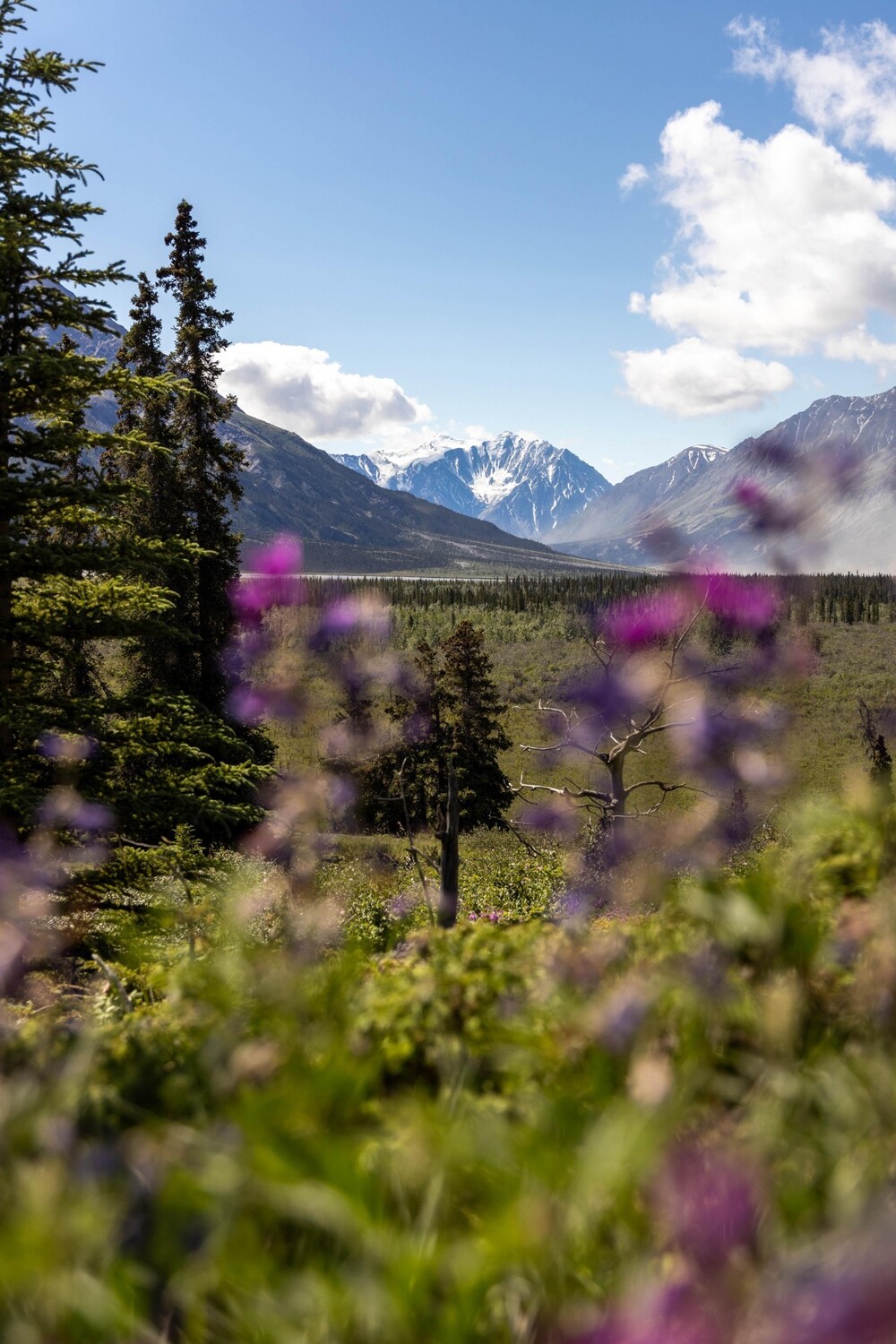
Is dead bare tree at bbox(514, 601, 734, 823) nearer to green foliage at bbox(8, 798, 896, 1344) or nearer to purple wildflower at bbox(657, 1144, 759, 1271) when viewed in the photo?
green foliage at bbox(8, 798, 896, 1344)

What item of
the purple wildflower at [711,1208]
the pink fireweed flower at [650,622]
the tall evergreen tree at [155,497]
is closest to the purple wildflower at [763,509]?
the pink fireweed flower at [650,622]

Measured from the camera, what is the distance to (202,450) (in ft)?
64.4

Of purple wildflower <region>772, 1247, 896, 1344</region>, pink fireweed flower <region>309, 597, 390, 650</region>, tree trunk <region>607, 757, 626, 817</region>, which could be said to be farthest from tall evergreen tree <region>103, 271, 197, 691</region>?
pink fireweed flower <region>309, 597, 390, 650</region>

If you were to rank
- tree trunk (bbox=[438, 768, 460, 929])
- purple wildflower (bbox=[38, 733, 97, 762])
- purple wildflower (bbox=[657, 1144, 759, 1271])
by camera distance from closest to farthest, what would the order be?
purple wildflower (bbox=[657, 1144, 759, 1271]), tree trunk (bbox=[438, 768, 460, 929]), purple wildflower (bbox=[38, 733, 97, 762])

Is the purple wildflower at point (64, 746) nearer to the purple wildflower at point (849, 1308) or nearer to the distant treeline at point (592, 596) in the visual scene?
the purple wildflower at point (849, 1308)

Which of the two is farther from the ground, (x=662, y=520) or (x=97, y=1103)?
(x=662, y=520)

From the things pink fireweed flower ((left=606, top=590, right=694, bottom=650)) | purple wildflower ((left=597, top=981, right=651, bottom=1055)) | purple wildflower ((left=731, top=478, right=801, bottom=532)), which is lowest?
purple wildflower ((left=597, top=981, right=651, bottom=1055))

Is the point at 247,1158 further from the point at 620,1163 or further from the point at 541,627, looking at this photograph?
the point at 541,627

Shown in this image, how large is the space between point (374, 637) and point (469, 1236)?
80.0m

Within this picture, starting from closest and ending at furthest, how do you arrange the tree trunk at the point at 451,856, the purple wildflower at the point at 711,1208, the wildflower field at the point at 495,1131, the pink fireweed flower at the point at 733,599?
1. the wildflower field at the point at 495,1131
2. the purple wildflower at the point at 711,1208
3. the tree trunk at the point at 451,856
4. the pink fireweed flower at the point at 733,599

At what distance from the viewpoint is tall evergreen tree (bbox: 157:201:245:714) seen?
19.5 metres

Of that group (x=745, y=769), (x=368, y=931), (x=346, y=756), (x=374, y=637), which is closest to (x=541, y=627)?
(x=374, y=637)

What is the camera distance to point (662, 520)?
28.8ft

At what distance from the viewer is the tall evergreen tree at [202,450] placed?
19500 mm
